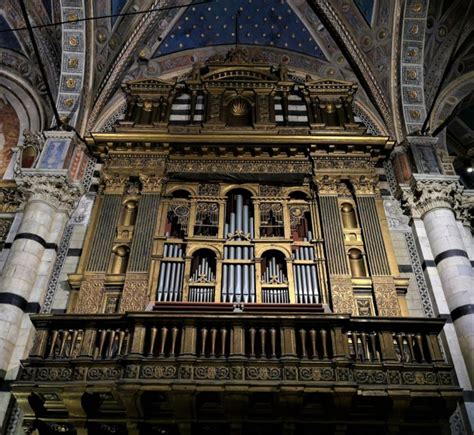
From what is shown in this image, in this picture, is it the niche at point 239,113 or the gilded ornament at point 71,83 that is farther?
the niche at point 239,113

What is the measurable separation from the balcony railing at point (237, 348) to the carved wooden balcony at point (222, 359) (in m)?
0.01

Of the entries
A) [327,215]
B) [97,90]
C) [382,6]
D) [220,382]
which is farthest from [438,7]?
[220,382]

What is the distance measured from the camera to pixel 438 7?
12.8 metres

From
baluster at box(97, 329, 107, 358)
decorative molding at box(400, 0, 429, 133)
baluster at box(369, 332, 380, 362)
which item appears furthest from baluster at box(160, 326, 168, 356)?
decorative molding at box(400, 0, 429, 133)

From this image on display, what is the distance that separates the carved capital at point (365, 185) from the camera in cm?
1103

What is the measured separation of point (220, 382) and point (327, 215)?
178 inches

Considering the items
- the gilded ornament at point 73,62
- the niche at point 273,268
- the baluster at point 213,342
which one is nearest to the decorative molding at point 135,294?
the baluster at point 213,342

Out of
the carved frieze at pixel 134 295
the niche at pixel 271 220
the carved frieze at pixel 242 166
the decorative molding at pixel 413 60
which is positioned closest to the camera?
the carved frieze at pixel 134 295

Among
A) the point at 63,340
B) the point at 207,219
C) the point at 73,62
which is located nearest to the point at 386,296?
the point at 207,219

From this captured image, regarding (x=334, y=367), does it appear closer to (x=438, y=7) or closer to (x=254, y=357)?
(x=254, y=357)

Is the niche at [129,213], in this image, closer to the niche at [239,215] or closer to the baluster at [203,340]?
the niche at [239,215]

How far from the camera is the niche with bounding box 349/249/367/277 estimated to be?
390 inches

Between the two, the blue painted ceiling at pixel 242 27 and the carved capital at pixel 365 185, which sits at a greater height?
the blue painted ceiling at pixel 242 27

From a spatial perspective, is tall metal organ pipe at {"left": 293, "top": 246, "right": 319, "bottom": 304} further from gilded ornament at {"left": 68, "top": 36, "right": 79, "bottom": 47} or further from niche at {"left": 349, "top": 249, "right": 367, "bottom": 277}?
gilded ornament at {"left": 68, "top": 36, "right": 79, "bottom": 47}
